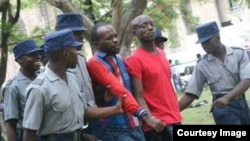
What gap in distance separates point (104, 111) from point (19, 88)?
988 millimetres

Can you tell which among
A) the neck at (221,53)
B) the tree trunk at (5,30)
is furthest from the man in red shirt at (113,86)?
the tree trunk at (5,30)

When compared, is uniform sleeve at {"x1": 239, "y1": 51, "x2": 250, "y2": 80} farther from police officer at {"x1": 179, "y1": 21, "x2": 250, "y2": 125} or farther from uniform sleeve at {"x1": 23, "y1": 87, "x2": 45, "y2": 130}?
uniform sleeve at {"x1": 23, "y1": 87, "x2": 45, "y2": 130}

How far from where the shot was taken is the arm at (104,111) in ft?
12.2

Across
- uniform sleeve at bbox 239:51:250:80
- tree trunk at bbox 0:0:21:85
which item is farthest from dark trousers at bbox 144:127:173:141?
tree trunk at bbox 0:0:21:85

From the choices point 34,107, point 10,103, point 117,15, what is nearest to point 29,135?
point 34,107

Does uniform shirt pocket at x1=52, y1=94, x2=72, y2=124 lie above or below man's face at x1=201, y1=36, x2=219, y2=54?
above

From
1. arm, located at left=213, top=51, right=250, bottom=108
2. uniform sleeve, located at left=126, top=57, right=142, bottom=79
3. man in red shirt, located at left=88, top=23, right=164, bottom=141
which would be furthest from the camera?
arm, located at left=213, top=51, right=250, bottom=108

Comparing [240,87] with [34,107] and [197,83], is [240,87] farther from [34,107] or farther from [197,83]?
[34,107]

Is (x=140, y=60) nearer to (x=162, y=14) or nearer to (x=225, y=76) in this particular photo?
(x=225, y=76)

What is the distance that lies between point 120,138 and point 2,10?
6.52 m

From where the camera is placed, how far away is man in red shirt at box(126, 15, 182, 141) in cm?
426

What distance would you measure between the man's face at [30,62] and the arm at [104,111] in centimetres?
93

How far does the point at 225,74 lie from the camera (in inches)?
188

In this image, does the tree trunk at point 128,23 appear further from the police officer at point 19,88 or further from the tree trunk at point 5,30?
the police officer at point 19,88
